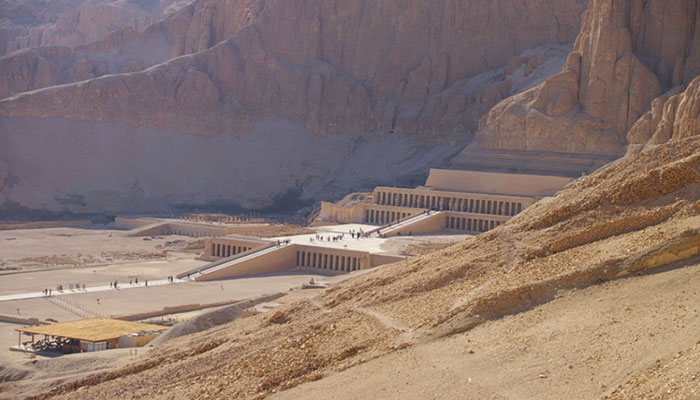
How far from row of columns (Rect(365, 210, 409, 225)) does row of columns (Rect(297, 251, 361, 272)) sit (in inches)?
528

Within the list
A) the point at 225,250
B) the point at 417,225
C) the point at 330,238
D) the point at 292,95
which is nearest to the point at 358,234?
the point at 330,238

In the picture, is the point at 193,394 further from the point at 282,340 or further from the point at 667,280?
the point at 667,280

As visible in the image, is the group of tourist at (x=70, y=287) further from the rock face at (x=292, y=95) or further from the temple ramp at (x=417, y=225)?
the rock face at (x=292, y=95)

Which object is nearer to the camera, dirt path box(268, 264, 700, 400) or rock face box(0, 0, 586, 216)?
dirt path box(268, 264, 700, 400)

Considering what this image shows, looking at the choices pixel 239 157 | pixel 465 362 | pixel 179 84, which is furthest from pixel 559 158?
pixel 465 362

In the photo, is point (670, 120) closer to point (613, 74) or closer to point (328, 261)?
point (613, 74)

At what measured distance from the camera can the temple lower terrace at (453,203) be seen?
62.1 m

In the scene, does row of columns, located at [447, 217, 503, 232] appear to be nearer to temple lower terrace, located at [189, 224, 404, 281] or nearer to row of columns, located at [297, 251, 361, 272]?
temple lower terrace, located at [189, 224, 404, 281]

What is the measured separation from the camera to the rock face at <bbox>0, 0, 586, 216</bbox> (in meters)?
82.6

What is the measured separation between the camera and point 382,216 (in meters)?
68.1

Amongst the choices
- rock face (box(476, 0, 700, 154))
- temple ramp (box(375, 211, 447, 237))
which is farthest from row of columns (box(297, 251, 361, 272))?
rock face (box(476, 0, 700, 154))

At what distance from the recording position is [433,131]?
83.4 meters

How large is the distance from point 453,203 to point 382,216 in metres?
5.50

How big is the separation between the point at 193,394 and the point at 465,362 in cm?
584
